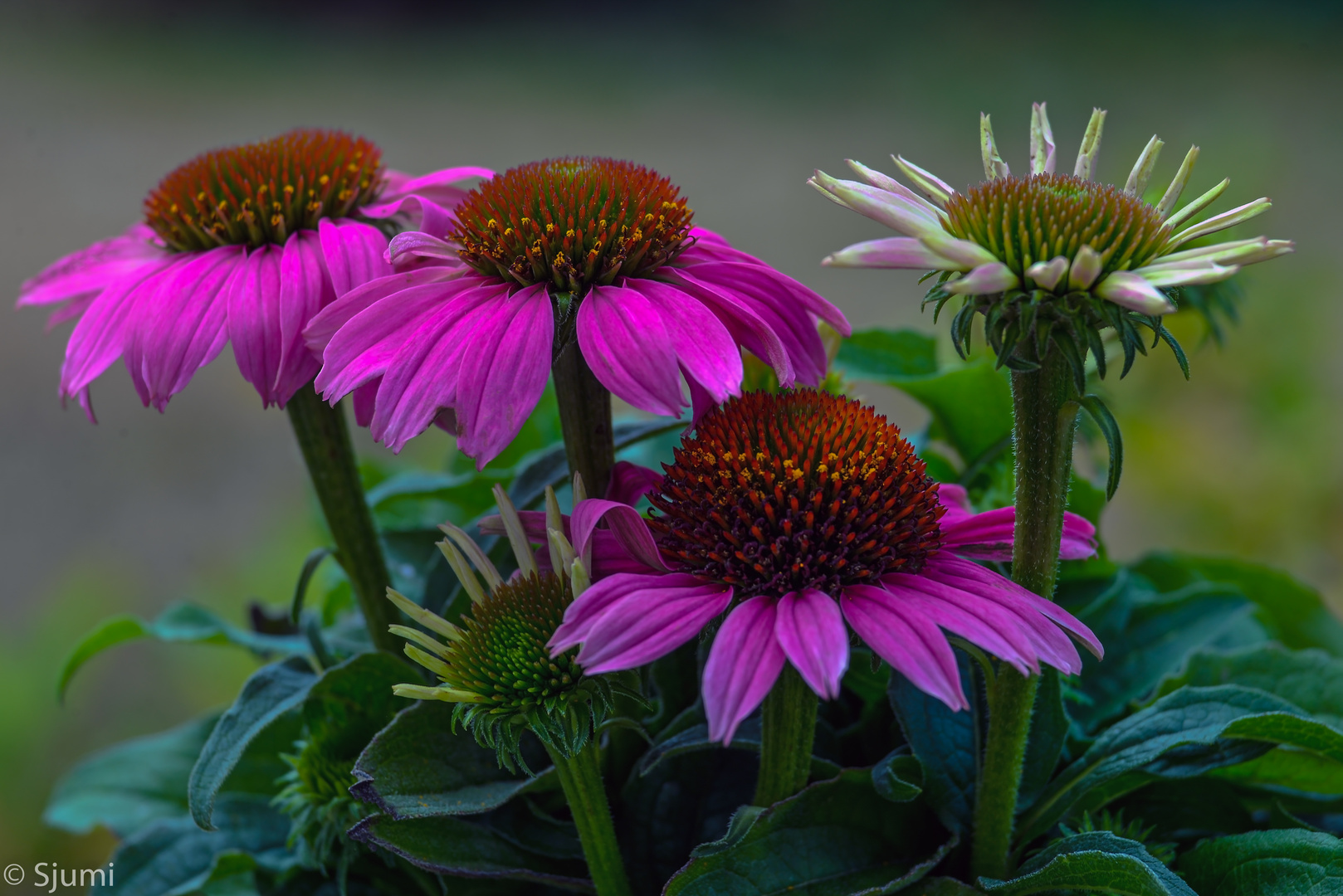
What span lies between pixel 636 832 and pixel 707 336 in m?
0.28

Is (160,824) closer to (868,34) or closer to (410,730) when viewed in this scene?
(410,730)

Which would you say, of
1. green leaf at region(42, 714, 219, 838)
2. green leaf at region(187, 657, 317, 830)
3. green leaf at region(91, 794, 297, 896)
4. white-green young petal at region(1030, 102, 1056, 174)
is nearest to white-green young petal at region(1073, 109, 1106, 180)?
white-green young petal at region(1030, 102, 1056, 174)

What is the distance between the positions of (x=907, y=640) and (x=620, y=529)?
13 centimetres

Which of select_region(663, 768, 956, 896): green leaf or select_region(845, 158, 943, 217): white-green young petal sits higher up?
select_region(845, 158, 943, 217): white-green young petal

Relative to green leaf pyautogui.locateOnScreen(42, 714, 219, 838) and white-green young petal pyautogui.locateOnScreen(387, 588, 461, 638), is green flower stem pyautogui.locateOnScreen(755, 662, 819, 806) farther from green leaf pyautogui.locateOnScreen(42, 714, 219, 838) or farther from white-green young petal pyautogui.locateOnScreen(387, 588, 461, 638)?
green leaf pyautogui.locateOnScreen(42, 714, 219, 838)

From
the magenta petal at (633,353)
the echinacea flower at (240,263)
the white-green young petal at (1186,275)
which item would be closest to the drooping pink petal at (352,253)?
the echinacea flower at (240,263)

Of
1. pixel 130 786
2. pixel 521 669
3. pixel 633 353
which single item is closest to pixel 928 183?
pixel 633 353

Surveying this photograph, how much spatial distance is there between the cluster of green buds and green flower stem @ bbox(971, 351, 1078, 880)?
168 millimetres

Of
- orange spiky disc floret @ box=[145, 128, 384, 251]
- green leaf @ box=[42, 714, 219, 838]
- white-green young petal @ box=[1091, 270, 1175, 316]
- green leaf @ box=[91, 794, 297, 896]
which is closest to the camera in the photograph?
white-green young petal @ box=[1091, 270, 1175, 316]

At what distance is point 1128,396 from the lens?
4.93ft

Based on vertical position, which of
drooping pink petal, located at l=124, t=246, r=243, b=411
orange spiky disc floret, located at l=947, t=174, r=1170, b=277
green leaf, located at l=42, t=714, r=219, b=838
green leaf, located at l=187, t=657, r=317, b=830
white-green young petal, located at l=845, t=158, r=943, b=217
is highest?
white-green young petal, located at l=845, t=158, r=943, b=217

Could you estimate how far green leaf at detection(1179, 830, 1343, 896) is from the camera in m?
0.51

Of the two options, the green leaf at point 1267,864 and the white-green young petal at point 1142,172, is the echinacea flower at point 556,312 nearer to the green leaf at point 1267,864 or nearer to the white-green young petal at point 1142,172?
the white-green young petal at point 1142,172

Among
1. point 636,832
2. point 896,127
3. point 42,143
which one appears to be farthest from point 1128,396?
point 42,143
